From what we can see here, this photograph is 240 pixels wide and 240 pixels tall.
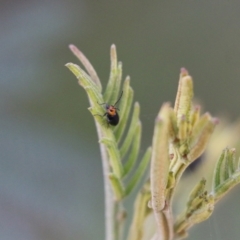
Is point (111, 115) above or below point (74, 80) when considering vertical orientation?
below

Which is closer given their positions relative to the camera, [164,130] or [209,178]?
[164,130]

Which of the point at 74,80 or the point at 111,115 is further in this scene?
the point at 74,80

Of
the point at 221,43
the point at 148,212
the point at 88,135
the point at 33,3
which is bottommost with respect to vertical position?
the point at 148,212

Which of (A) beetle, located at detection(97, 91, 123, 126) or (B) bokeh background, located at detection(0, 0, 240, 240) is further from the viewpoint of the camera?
(B) bokeh background, located at detection(0, 0, 240, 240)

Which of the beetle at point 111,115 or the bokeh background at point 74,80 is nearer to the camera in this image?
the beetle at point 111,115

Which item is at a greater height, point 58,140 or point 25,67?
point 25,67

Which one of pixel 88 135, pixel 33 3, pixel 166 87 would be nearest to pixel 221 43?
pixel 166 87

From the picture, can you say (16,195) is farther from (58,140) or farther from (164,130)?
(164,130)

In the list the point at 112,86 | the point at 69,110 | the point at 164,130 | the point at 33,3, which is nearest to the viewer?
the point at 164,130
